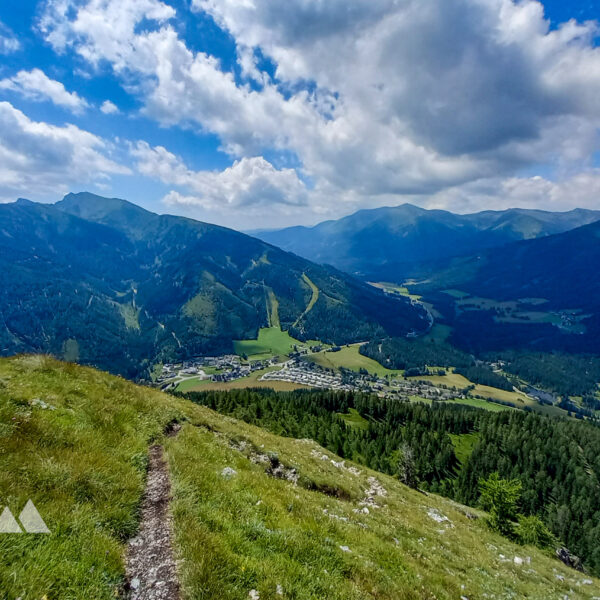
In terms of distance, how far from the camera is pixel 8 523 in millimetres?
6664

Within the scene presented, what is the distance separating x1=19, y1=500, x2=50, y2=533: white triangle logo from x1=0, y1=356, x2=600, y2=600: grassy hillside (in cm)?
16

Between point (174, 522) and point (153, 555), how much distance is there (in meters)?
1.13

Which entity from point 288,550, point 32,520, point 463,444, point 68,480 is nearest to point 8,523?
point 32,520

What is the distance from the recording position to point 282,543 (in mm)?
9586

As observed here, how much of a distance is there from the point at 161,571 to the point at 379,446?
109087 mm

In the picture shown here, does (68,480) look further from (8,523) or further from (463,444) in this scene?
(463,444)

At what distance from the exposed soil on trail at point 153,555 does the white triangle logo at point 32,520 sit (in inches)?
82.4

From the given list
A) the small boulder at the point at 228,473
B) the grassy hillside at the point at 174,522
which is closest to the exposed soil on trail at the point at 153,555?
the grassy hillside at the point at 174,522

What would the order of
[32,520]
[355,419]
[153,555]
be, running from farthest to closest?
[355,419] → [153,555] → [32,520]

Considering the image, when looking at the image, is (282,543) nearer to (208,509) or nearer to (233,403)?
(208,509)

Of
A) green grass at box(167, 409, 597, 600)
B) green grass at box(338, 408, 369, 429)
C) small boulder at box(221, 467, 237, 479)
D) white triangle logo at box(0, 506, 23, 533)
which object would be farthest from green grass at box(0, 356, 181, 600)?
green grass at box(338, 408, 369, 429)

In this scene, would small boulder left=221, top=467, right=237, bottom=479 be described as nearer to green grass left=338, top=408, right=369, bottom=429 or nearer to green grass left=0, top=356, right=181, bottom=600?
green grass left=0, top=356, right=181, bottom=600

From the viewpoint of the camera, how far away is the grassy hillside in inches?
271

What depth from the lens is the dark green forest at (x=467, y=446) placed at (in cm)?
9225
